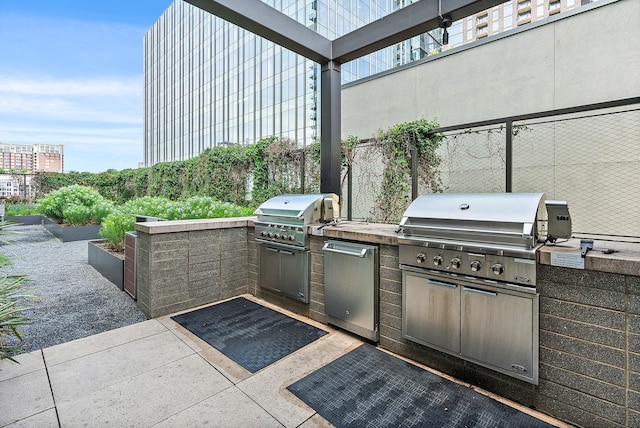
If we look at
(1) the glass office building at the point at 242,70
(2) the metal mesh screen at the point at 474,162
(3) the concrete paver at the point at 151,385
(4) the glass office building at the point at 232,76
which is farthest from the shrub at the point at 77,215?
(4) the glass office building at the point at 232,76

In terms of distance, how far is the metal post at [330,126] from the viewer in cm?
366

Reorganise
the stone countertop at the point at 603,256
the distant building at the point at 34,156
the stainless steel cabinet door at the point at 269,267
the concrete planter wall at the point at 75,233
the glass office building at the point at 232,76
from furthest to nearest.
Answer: the glass office building at the point at 232,76 < the distant building at the point at 34,156 < the concrete planter wall at the point at 75,233 < the stainless steel cabinet door at the point at 269,267 < the stone countertop at the point at 603,256

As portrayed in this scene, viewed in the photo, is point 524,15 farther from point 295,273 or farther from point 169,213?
point 295,273

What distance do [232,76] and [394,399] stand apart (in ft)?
118

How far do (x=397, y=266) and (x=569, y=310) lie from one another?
43.8 inches

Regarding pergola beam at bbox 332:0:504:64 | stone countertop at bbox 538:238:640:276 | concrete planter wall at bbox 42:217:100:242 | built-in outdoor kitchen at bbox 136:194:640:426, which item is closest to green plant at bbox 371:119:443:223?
pergola beam at bbox 332:0:504:64

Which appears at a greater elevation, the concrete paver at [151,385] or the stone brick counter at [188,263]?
the stone brick counter at [188,263]

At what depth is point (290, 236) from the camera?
331 centimetres

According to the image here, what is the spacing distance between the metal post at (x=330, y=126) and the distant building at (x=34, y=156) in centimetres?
1771

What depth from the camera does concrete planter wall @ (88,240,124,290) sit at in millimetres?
4238

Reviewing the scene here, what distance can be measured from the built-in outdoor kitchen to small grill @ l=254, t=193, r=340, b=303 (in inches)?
1.1

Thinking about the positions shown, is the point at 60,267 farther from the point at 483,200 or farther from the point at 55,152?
the point at 55,152

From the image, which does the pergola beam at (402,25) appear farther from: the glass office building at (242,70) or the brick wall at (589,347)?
the glass office building at (242,70)

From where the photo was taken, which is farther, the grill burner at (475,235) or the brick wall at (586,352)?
the grill burner at (475,235)
